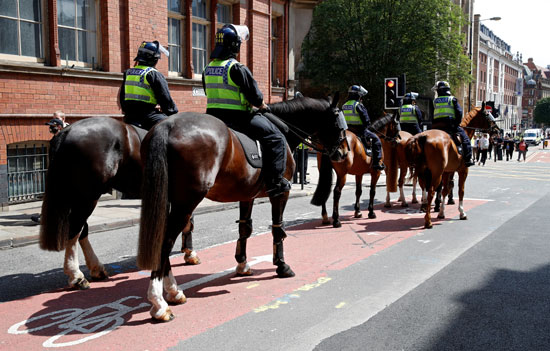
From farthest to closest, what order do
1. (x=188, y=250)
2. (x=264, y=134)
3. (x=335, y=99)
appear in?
(x=188, y=250), (x=335, y=99), (x=264, y=134)

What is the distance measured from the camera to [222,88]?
5.11 m

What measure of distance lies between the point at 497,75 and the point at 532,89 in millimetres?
43705

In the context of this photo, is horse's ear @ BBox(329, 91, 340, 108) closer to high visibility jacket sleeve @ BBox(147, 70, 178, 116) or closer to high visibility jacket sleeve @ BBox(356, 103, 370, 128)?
high visibility jacket sleeve @ BBox(147, 70, 178, 116)

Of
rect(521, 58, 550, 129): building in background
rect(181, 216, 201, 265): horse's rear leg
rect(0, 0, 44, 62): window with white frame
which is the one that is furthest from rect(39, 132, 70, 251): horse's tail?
rect(521, 58, 550, 129): building in background

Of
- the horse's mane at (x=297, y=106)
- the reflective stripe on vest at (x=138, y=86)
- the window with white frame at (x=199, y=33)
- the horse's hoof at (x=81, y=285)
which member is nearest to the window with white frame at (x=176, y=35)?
the window with white frame at (x=199, y=33)

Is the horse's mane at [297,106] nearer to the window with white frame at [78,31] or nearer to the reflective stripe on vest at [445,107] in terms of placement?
the reflective stripe on vest at [445,107]

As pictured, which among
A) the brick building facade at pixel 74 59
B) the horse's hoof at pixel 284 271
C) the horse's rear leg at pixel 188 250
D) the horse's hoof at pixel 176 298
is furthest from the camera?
the brick building facade at pixel 74 59

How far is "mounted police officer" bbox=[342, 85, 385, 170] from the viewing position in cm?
964

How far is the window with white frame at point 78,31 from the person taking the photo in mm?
11648

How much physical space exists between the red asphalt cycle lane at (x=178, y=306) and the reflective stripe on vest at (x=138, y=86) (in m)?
2.23

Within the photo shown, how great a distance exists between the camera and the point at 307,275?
18.9 ft

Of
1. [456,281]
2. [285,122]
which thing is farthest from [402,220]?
[285,122]

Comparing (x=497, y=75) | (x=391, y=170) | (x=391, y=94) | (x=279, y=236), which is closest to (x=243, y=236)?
(x=279, y=236)

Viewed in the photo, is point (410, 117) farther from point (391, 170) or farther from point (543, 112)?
point (543, 112)
